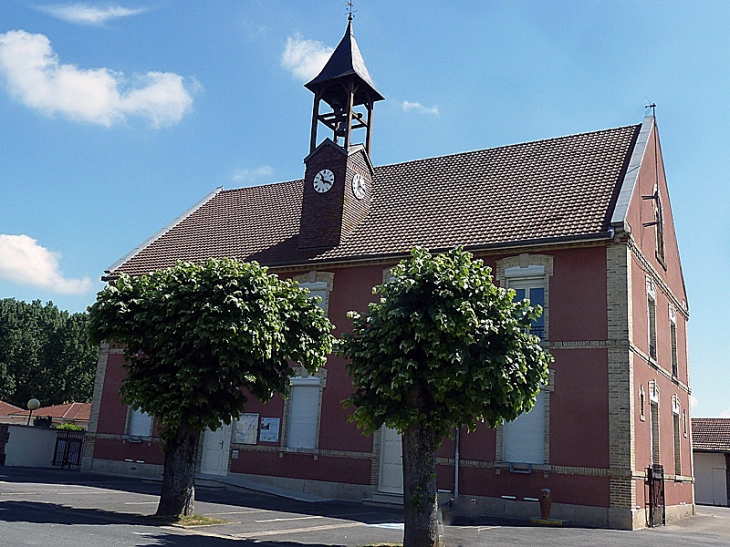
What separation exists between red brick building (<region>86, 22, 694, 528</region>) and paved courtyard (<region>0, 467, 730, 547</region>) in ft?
5.34

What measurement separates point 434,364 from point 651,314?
12330 millimetres

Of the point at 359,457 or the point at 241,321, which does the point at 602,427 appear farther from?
the point at 241,321

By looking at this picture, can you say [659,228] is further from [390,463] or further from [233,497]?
[233,497]

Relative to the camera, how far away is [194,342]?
13.6 metres

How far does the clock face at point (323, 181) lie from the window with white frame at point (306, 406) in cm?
318

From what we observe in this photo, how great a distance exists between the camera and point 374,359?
11.8 meters

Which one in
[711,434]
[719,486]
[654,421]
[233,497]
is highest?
[711,434]

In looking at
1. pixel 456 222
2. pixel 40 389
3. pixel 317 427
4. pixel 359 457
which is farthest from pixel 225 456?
pixel 40 389

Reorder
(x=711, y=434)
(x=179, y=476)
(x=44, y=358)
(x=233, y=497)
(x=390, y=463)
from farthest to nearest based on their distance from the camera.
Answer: (x=44, y=358) < (x=711, y=434) < (x=390, y=463) < (x=233, y=497) < (x=179, y=476)

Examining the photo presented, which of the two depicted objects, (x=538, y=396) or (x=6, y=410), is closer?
(x=538, y=396)

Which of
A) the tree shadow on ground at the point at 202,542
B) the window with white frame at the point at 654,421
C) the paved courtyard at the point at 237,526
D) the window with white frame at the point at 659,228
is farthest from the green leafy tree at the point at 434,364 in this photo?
the window with white frame at the point at 659,228

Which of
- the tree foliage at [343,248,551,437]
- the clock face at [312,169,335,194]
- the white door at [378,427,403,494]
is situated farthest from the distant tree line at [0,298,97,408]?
the tree foliage at [343,248,551,437]

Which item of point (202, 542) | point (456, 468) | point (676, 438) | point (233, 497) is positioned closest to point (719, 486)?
point (676, 438)

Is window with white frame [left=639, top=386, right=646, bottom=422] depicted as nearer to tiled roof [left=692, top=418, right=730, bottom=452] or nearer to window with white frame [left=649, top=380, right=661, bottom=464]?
window with white frame [left=649, top=380, right=661, bottom=464]
